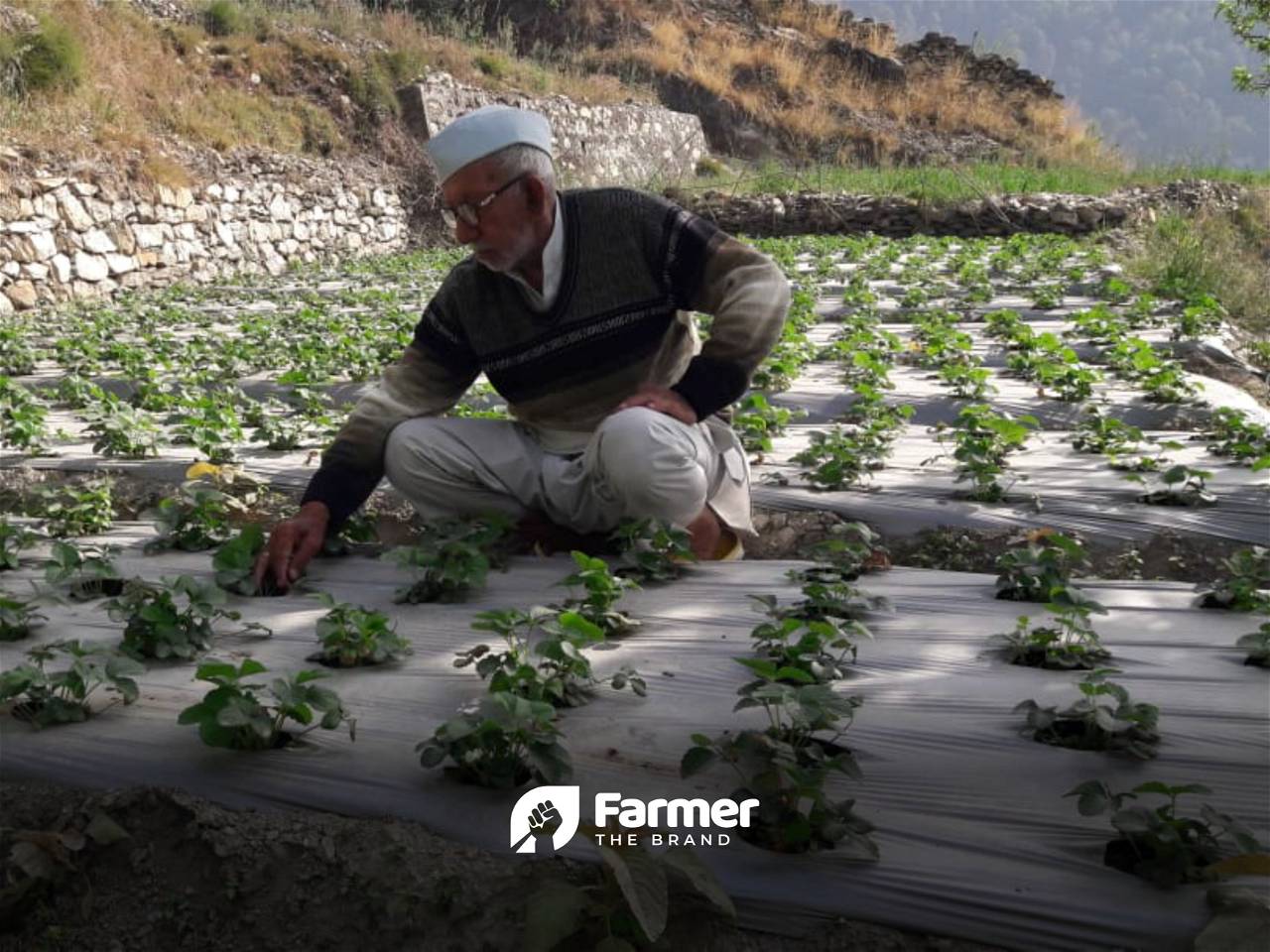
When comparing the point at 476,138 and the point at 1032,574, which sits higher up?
the point at 476,138

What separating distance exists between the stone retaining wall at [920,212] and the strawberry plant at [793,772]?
46.9 ft

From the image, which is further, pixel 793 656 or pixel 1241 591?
pixel 1241 591

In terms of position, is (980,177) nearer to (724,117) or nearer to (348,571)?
(724,117)

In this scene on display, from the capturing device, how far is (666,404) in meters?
2.95

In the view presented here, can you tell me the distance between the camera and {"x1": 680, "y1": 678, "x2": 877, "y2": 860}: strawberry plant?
1.65 metres

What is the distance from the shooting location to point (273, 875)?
1.72 metres

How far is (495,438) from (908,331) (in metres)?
5.02

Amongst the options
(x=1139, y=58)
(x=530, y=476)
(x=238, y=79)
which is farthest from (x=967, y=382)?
(x=1139, y=58)

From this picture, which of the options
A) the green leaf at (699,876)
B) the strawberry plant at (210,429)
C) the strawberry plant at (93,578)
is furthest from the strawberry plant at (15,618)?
the strawberry plant at (210,429)

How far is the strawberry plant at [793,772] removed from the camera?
1648 millimetres

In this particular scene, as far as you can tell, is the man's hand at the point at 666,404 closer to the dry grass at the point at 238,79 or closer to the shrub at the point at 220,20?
the dry grass at the point at 238,79

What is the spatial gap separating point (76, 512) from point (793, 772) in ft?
8.45

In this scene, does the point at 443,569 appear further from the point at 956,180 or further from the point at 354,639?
the point at 956,180

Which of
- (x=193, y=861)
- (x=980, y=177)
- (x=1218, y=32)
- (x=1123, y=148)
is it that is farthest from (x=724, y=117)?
(x=1218, y=32)
